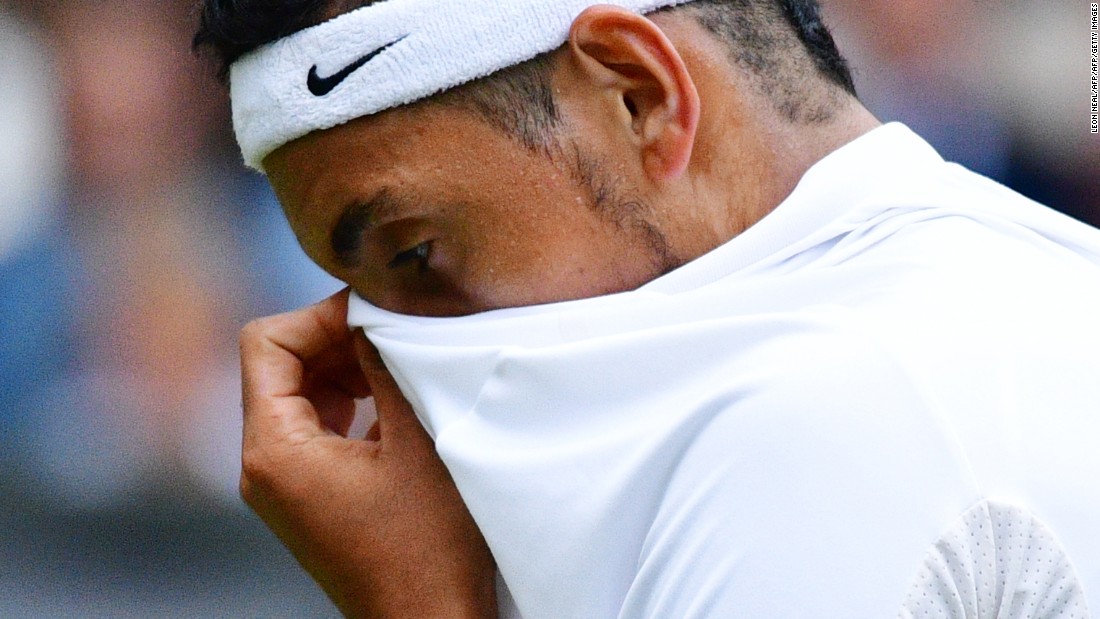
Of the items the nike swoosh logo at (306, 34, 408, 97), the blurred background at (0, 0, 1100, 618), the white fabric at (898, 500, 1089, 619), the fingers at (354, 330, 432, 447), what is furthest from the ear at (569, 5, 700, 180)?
the blurred background at (0, 0, 1100, 618)

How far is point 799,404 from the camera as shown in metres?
0.99

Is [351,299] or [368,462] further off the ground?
[351,299]

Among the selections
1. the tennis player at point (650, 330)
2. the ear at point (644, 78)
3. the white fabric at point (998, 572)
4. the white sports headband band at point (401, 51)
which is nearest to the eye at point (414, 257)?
the tennis player at point (650, 330)

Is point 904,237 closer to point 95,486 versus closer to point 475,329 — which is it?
point 475,329

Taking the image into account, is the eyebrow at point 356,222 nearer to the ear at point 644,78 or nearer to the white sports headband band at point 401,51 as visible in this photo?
the white sports headband band at point 401,51

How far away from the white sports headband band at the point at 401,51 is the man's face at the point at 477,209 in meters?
0.03

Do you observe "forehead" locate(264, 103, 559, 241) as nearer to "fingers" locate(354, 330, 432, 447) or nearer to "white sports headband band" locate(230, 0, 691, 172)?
"white sports headband band" locate(230, 0, 691, 172)

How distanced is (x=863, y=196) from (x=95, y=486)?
3158 mm

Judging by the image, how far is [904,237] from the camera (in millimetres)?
1197

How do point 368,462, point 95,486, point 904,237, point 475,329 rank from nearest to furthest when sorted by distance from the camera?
1. point 904,237
2. point 475,329
3. point 368,462
4. point 95,486

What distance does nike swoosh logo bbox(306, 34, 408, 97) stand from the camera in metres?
1.35

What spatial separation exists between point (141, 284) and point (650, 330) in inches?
125

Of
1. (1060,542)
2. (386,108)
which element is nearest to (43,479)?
(386,108)

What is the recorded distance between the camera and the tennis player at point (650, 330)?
0.97m
